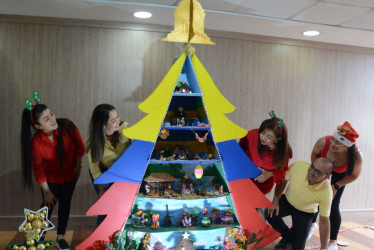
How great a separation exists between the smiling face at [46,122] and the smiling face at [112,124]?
1.33ft

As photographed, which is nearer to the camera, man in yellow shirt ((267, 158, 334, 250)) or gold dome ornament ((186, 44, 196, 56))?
gold dome ornament ((186, 44, 196, 56))

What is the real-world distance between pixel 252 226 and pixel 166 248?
643mm

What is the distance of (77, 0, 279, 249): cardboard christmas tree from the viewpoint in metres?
2.58

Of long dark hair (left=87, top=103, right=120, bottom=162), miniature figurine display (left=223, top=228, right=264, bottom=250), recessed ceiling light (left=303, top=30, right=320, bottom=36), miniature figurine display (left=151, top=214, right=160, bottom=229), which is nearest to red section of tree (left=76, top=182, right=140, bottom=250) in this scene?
miniature figurine display (left=151, top=214, right=160, bottom=229)

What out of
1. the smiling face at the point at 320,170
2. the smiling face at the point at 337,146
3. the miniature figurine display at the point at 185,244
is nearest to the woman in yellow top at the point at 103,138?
the miniature figurine display at the point at 185,244

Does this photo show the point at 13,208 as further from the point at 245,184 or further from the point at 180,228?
the point at 245,184

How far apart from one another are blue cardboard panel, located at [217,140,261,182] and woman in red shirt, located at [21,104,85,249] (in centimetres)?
116

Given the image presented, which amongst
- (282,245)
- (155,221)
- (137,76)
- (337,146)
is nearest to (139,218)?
(155,221)

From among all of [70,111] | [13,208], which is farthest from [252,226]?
[13,208]

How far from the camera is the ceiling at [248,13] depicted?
292 centimetres

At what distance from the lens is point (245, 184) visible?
2.74m

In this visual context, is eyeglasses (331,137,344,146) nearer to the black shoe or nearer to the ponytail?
the black shoe

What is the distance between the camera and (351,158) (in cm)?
310

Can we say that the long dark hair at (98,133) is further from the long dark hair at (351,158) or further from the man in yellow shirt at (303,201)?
the long dark hair at (351,158)
